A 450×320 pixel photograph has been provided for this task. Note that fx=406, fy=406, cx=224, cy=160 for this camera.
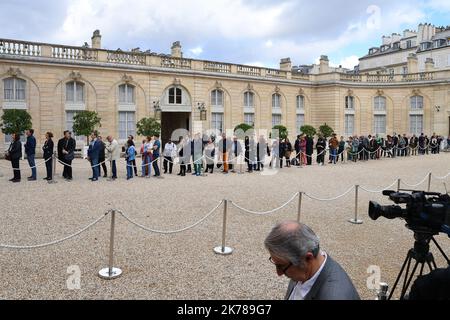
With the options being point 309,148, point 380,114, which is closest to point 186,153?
point 309,148

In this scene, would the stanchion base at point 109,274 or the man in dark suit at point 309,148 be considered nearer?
the stanchion base at point 109,274

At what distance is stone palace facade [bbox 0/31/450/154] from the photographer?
22703 mm

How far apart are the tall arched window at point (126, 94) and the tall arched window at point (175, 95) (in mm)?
2737

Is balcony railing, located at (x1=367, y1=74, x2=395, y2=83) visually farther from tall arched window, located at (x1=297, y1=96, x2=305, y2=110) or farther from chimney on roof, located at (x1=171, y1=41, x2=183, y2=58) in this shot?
chimney on roof, located at (x1=171, y1=41, x2=183, y2=58)

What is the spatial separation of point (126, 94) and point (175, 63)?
4.10 meters

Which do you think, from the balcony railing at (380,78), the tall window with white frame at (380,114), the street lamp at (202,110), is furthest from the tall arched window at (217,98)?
the tall window with white frame at (380,114)

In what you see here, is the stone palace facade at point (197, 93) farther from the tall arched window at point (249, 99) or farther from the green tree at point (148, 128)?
the green tree at point (148, 128)

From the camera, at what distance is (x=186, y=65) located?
91.7ft

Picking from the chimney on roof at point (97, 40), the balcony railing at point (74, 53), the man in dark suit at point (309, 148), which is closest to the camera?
the man in dark suit at point (309, 148)

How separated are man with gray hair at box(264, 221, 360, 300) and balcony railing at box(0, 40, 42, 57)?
23394 mm

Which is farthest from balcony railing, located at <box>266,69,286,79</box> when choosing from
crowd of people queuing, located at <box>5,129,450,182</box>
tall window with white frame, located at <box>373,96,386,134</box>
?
crowd of people queuing, located at <box>5,129,450,182</box>

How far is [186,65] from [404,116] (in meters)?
20.1

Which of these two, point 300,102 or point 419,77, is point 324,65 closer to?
point 300,102

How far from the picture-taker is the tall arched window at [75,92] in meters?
23.7
